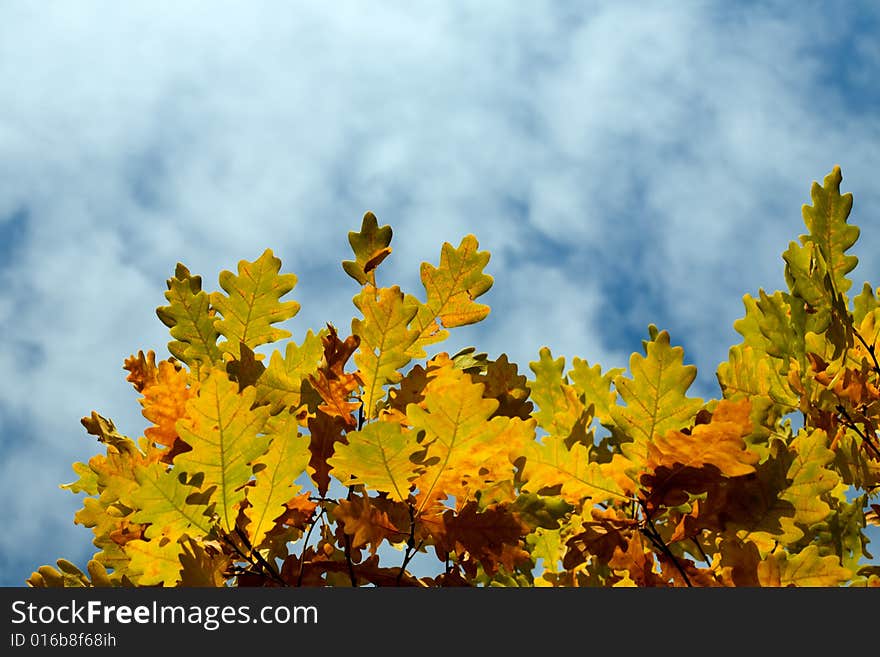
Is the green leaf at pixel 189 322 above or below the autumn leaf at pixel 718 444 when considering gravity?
above

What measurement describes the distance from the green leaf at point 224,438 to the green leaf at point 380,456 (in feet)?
0.58

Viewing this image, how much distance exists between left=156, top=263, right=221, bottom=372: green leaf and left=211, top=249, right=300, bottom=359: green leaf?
0.03 m

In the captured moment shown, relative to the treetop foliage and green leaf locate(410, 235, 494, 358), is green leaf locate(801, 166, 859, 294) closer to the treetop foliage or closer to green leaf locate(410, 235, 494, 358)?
the treetop foliage

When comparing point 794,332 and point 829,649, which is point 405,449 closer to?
point 829,649

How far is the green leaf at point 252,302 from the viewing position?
2207 millimetres

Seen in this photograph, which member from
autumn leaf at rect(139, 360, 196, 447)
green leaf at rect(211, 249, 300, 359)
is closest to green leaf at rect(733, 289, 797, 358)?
green leaf at rect(211, 249, 300, 359)

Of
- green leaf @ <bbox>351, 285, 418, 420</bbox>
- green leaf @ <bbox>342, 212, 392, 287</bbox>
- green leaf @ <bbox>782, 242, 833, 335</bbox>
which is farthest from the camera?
green leaf @ <bbox>782, 242, 833, 335</bbox>

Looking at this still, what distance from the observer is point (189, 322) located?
87.4 inches

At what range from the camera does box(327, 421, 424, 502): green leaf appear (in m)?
1.55

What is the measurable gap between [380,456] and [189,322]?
0.88 metres

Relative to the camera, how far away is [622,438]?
236cm

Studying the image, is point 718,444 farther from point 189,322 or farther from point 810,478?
point 189,322

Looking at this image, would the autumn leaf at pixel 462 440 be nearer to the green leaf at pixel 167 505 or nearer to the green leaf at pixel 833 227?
the green leaf at pixel 167 505

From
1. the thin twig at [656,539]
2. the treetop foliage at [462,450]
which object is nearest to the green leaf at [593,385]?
the treetop foliage at [462,450]
